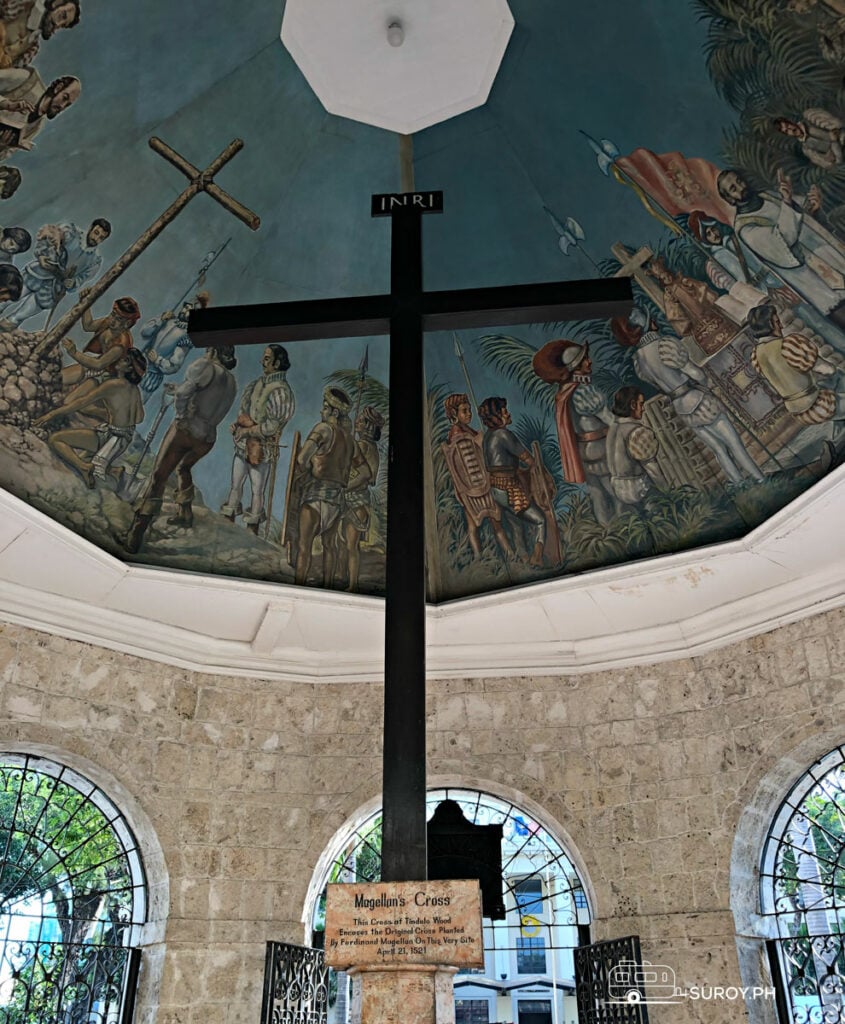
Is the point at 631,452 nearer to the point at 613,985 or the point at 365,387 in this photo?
A: the point at 365,387

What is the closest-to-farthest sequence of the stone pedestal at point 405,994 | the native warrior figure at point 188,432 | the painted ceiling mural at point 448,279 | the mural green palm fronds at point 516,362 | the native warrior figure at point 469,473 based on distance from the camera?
1. the stone pedestal at point 405,994
2. the painted ceiling mural at point 448,279
3. the native warrior figure at point 188,432
4. the mural green palm fronds at point 516,362
5. the native warrior figure at point 469,473

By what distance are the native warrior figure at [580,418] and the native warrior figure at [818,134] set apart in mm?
2393

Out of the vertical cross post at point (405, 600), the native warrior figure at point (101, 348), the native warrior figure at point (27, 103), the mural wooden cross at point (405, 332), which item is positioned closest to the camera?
the vertical cross post at point (405, 600)

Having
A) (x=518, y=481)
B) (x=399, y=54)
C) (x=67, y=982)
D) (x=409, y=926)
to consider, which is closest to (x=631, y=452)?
(x=518, y=481)

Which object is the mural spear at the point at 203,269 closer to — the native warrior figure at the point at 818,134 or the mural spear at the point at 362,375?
the mural spear at the point at 362,375

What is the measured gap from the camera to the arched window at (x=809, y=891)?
7137 millimetres

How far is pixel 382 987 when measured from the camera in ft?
12.1

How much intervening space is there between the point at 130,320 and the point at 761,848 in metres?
6.58

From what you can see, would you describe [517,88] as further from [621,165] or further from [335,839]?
[335,839]

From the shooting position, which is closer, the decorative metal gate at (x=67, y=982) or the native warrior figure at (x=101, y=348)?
the decorative metal gate at (x=67, y=982)

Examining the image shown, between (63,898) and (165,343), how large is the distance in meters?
4.59

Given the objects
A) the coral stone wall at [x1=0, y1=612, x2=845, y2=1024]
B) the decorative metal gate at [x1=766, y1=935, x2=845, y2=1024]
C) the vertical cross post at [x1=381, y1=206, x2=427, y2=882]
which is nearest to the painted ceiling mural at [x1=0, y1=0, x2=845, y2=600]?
the coral stone wall at [x1=0, y1=612, x2=845, y2=1024]

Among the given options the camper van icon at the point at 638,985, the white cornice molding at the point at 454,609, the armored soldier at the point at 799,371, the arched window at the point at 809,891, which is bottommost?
the camper van icon at the point at 638,985

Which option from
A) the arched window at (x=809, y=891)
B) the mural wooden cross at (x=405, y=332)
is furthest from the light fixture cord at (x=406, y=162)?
the arched window at (x=809, y=891)
